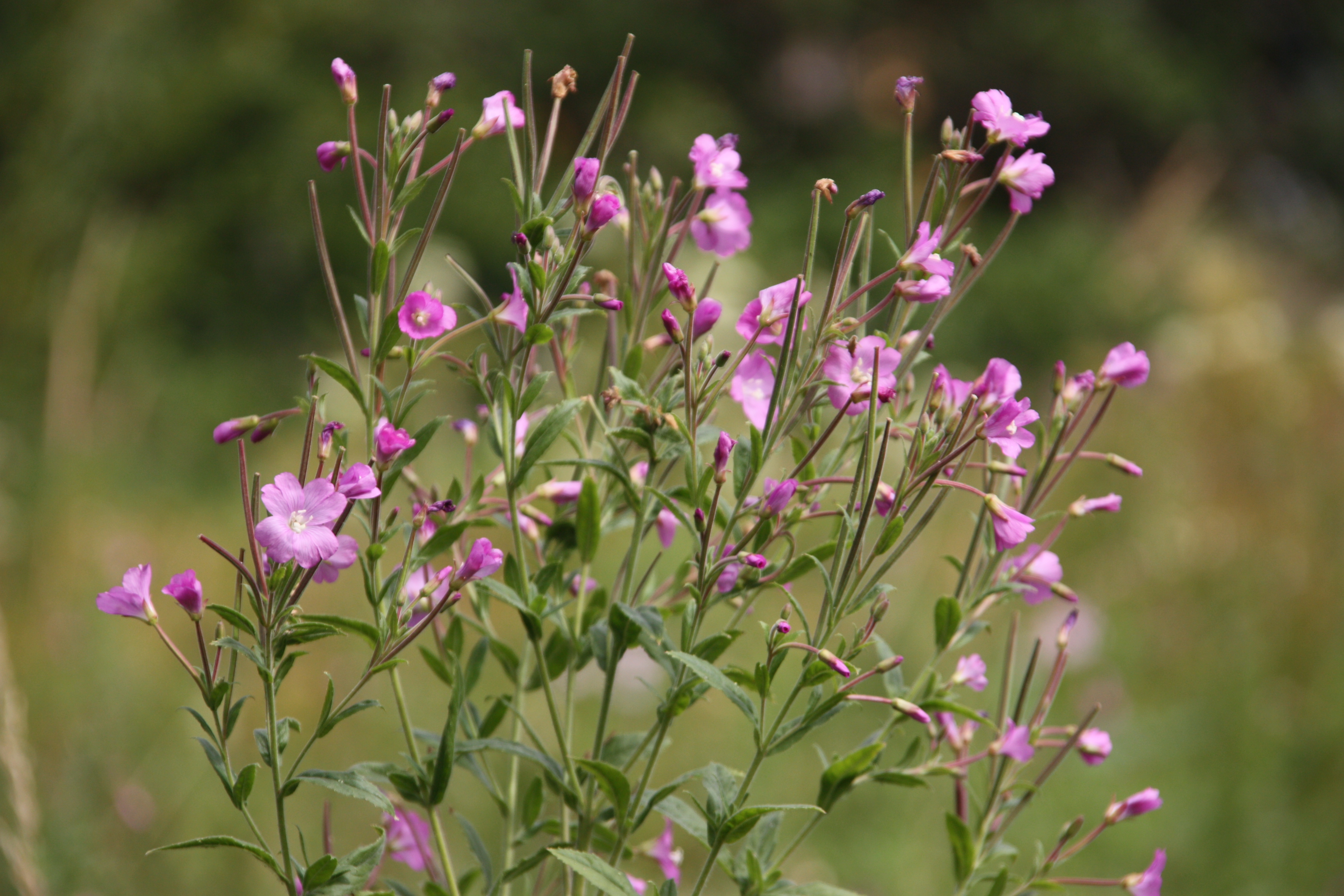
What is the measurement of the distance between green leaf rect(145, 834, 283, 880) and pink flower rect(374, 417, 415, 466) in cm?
26

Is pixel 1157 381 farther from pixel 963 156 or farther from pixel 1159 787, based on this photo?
pixel 963 156

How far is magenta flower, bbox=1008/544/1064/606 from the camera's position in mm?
915

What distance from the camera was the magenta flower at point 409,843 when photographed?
3.07ft

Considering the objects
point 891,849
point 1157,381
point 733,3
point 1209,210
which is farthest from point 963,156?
point 733,3

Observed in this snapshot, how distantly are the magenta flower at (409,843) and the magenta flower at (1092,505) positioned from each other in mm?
625

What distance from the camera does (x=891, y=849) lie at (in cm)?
234

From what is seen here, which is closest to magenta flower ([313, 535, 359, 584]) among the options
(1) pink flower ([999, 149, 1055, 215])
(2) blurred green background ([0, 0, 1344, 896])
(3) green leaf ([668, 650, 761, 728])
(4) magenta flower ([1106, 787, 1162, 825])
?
(3) green leaf ([668, 650, 761, 728])

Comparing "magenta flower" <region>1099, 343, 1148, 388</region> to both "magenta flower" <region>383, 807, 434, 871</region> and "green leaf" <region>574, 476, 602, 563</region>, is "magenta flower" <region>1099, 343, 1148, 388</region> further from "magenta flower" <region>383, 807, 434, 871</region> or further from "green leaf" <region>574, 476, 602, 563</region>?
"magenta flower" <region>383, 807, 434, 871</region>

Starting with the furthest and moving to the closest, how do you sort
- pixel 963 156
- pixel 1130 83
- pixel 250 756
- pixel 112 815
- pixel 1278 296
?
pixel 1130 83 → pixel 1278 296 → pixel 250 756 → pixel 112 815 → pixel 963 156

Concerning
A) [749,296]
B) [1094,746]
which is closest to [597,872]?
[1094,746]

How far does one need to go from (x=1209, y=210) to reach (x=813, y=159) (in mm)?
3883

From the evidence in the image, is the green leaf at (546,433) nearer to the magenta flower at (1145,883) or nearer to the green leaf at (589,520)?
the green leaf at (589,520)

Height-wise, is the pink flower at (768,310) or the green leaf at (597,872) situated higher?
the pink flower at (768,310)

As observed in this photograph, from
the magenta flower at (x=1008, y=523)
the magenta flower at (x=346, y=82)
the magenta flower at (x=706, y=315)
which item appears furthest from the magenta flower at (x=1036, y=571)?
the magenta flower at (x=346, y=82)
